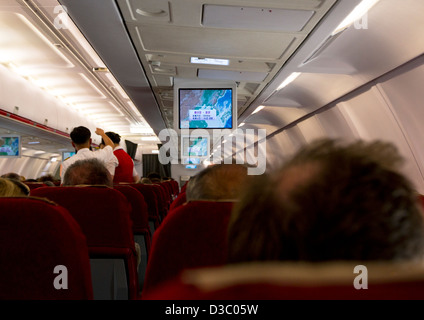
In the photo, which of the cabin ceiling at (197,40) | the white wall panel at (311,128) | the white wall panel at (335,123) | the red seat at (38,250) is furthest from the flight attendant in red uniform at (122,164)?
the white wall panel at (311,128)

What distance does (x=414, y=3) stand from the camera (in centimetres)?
504

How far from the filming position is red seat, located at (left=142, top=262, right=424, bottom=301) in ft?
1.79

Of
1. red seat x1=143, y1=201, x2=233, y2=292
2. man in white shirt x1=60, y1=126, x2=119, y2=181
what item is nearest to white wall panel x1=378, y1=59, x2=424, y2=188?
man in white shirt x1=60, y1=126, x2=119, y2=181

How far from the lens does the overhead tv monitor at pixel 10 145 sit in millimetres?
11484

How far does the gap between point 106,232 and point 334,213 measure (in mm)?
2664

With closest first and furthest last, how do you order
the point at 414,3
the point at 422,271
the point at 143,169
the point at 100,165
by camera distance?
1. the point at 422,271
2. the point at 100,165
3. the point at 414,3
4. the point at 143,169

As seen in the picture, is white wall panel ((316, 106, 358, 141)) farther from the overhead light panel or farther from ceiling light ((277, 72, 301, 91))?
the overhead light panel

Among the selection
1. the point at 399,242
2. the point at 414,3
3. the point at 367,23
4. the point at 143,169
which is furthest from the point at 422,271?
the point at 143,169

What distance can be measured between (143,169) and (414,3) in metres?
26.6

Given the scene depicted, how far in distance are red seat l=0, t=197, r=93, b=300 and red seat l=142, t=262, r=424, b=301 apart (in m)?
1.32

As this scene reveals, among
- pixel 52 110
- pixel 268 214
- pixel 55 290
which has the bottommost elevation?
pixel 55 290

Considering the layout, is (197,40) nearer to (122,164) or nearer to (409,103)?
(122,164)

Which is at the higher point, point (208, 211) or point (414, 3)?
point (414, 3)
